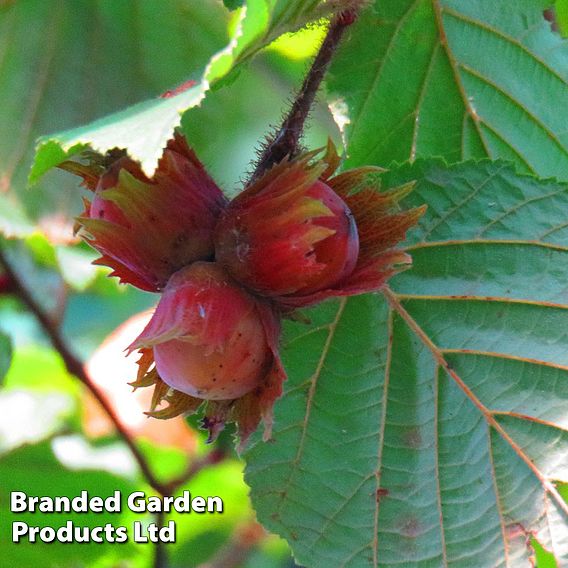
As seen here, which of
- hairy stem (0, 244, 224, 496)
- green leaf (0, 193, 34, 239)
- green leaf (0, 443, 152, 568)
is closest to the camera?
green leaf (0, 193, 34, 239)

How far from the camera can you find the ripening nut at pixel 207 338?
3.10 feet

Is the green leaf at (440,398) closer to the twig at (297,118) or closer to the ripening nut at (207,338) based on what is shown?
the twig at (297,118)

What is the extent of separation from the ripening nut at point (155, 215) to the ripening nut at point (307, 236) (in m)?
0.03

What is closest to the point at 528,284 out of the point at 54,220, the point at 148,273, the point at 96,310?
the point at 148,273

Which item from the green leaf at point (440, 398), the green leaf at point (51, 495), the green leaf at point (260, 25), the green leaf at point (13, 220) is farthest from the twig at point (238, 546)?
the green leaf at point (260, 25)

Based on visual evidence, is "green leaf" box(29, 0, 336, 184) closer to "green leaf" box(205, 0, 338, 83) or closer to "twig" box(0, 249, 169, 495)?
"green leaf" box(205, 0, 338, 83)

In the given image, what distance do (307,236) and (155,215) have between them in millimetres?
169

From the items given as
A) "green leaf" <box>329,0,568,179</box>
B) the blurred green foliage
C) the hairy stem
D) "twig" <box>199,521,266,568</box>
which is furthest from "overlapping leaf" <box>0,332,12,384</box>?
"green leaf" <box>329,0,568,179</box>

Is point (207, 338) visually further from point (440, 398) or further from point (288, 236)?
point (440, 398)

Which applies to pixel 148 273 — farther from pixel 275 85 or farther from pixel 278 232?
pixel 275 85

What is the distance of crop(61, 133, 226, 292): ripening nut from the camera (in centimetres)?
96

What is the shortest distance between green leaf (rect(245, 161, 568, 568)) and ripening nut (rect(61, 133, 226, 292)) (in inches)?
12.1

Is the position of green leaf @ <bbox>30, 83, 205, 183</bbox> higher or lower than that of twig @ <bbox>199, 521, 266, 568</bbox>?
lower

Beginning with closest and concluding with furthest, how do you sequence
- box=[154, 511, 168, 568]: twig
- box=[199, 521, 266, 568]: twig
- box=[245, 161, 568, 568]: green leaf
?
1. box=[245, 161, 568, 568]: green leaf
2. box=[154, 511, 168, 568]: twig
3. box=[199, 521, 266, 568]: twig
